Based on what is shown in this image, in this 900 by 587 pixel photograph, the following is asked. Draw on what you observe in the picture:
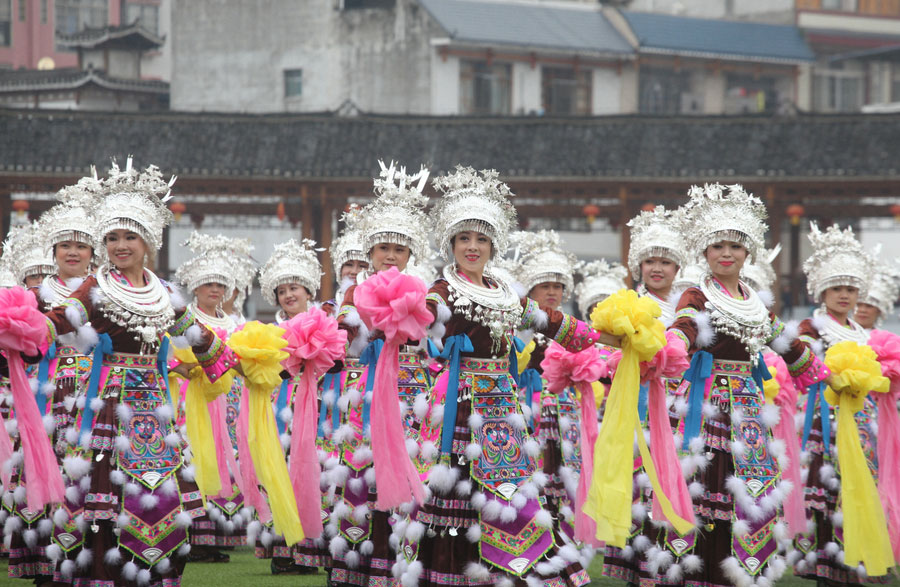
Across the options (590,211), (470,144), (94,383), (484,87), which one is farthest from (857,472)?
(484,87)

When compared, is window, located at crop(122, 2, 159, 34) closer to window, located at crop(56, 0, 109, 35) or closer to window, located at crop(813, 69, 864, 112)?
window, located at crop(56, 0, 109, 35)

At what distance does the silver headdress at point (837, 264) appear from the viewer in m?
8.89

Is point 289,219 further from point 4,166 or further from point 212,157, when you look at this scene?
point 4,166

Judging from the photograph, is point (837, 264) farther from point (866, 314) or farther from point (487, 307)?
point (487, 307)

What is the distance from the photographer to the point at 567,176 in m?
25.2

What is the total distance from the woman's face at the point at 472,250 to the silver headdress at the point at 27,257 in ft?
13.3

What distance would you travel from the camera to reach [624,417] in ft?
21.1

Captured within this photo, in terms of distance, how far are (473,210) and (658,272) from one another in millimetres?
2641

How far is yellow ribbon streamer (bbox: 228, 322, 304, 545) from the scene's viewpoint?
6638mm

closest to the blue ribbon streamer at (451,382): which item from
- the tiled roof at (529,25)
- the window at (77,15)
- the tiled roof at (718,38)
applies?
the tiled roof at (529,25)

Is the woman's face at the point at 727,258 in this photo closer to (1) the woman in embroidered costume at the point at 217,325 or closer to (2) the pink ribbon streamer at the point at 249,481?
(2) the pink ribbon streamer at the point at 249,481

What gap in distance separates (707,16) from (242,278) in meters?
36.1

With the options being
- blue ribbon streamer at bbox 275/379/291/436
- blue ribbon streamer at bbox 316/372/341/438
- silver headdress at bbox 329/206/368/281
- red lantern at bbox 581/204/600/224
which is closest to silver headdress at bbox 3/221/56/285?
blue ribbon streamer at bbox 275/379/291/436

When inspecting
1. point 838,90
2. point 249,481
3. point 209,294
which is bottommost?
point 249,481
